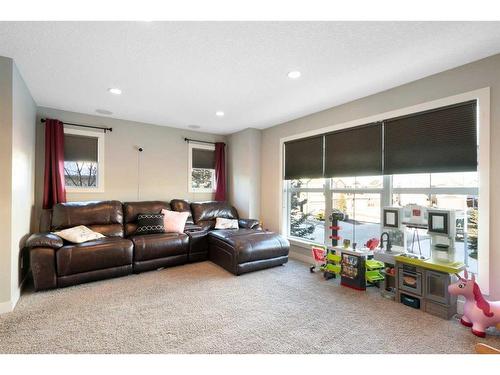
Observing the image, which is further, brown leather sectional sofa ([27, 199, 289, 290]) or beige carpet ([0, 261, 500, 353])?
brown leather sectional sofa ([27, 199, 289, 290])

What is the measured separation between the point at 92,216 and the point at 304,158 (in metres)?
3.54

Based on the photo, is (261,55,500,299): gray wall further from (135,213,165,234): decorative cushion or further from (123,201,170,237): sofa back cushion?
(123,201,170,237): sofa back cushion

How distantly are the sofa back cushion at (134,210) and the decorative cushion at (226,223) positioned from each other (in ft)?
3.37

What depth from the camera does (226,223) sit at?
15.0ft

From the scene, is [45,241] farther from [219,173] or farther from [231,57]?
[219,173]

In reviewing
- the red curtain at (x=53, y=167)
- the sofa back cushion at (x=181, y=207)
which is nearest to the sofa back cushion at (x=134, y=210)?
the sofa back cushion at (x=181, y=207)

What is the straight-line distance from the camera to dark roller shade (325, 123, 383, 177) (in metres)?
3.24

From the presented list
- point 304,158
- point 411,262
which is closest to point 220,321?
point 411,262

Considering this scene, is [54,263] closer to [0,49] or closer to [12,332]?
[12,332]

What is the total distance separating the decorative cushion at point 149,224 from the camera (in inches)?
152

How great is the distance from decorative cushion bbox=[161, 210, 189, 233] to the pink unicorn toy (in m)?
3.58

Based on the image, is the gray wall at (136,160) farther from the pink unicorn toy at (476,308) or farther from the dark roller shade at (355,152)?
the pink unicorn toy at (476,308)

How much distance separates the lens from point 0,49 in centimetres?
220

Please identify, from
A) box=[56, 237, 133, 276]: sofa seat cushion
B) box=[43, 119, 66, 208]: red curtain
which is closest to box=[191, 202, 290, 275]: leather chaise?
box=[56, 237, 133, 276]: sofa seat cushion
